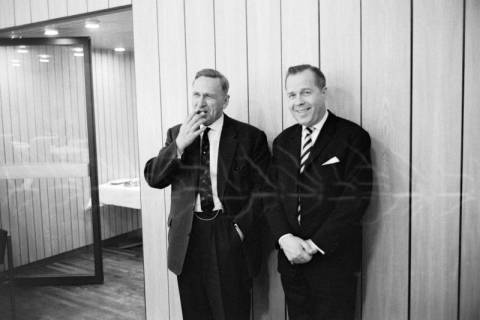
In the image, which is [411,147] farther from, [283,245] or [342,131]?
[283,245]

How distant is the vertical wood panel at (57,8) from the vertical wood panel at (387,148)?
83.1 inches

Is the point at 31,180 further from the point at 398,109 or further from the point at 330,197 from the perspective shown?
the point at 398,109

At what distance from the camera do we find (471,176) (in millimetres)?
1703

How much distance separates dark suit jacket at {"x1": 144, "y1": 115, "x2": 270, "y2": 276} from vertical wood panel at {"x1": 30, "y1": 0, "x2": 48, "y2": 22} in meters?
1.81

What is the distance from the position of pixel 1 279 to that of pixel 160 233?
6.82ft

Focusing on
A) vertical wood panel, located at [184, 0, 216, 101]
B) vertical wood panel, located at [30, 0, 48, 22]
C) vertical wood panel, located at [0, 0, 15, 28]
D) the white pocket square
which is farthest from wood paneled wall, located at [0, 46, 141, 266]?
the white pocket square

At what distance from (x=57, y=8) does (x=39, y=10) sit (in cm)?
23

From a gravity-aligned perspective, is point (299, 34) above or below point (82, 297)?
above

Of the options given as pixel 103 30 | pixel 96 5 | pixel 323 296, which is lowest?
pixel 323 296

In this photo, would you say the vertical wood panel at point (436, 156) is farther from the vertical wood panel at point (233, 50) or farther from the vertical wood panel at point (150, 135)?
the vertical wood panel at point (150, 135)

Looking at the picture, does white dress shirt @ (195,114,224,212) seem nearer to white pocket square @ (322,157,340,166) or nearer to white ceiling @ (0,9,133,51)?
white pocket square @ (322,157,340,166)

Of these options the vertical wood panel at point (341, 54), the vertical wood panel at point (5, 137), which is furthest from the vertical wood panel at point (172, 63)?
the vertical wood panel at point (5, 137)

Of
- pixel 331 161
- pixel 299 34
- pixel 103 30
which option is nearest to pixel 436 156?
pixel 331 161

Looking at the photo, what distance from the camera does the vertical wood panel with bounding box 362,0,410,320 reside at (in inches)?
69.9
